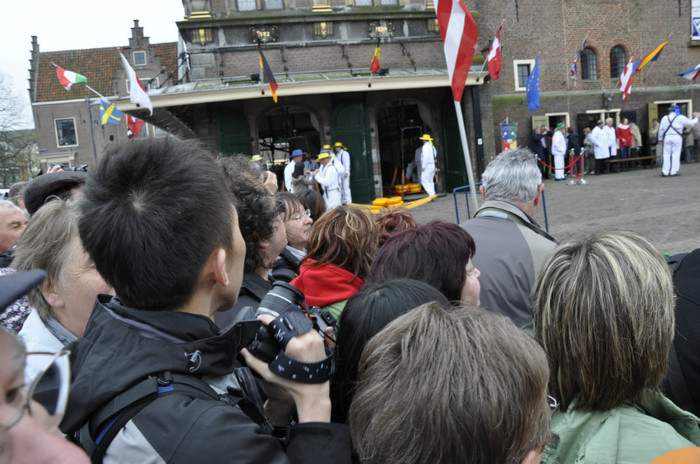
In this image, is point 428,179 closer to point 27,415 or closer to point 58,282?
point 58,282

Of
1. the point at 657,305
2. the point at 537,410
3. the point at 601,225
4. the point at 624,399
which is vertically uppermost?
the point at 657,305

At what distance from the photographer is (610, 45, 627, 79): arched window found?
73.6 feet

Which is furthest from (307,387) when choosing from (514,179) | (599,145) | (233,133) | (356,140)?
(599,145)

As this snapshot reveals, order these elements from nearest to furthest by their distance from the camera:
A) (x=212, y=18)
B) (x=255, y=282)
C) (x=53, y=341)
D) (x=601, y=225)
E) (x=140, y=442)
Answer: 1. (x=140, y=442)
2. (x=53, y=341)
3. (x=255, y=282)
4. (x=601, y=225)
5. (x=212, y=18)

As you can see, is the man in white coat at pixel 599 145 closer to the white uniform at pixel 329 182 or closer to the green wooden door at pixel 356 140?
the green wooden door at pixel 356 140

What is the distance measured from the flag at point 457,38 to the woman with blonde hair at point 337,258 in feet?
7.71

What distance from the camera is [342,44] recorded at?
16969 millimetres

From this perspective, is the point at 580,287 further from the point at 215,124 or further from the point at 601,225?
the point at 215,124

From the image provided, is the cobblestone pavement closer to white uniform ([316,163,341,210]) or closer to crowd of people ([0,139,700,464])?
white uniform ([316,163,341,210])

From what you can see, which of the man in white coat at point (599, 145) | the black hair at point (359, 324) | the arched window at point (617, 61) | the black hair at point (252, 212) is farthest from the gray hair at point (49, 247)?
the arched window at point (617, 61)

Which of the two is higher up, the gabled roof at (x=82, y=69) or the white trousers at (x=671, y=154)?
the gabled roof at (x=82, y=69)

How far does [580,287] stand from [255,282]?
1466 millimetres

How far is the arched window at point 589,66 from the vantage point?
22094 millimetres

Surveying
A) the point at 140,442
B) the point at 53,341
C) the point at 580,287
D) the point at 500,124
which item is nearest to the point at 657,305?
the point at 580,287
